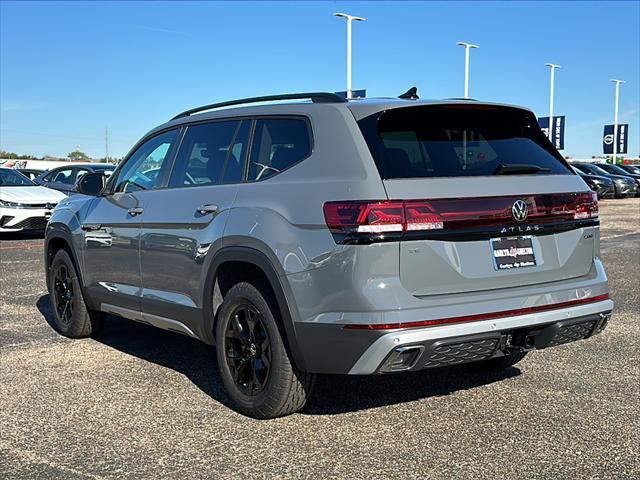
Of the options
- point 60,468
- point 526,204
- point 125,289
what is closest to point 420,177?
point 526,204

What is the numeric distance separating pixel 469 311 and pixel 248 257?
1234 millimetres

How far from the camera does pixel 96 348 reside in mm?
6188

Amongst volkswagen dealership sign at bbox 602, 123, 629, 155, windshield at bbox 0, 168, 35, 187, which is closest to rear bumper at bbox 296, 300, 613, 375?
windshield at bbox 0, 168, 35, 187

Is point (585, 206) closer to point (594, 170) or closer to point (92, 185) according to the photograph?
point (92, 185)

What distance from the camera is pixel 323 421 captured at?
4.30m

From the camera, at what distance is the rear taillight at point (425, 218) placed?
3652 millimetres

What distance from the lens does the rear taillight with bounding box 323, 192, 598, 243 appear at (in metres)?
3.65

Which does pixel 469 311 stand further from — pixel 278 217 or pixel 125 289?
pixel 125 289

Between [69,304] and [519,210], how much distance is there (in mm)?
4134

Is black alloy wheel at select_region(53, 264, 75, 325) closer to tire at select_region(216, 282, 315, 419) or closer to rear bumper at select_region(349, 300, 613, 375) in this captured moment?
tire at select_region(216, 282, 315, 419)

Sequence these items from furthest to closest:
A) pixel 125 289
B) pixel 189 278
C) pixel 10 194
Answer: pixel 10 194, pixel 125 289, pixel 189 278

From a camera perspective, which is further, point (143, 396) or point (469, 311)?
point (143, 396)

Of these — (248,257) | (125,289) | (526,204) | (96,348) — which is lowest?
(96,348)

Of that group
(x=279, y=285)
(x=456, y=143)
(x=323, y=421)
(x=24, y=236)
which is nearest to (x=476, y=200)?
(x=456, y=143)
